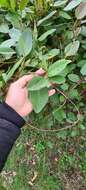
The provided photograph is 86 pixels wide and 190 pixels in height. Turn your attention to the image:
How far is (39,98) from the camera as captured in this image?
108 cm

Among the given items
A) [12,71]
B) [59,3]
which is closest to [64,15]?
[59,3]

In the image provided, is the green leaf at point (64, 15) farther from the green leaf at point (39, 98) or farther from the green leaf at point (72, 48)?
the green leaf at point (39, 98)

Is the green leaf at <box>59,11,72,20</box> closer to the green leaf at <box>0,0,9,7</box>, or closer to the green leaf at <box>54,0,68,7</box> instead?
the green leaf at <box>54,0,68,7</box>

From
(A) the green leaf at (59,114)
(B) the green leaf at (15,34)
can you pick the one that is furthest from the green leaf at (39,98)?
(A) the green leaf at (59,114)

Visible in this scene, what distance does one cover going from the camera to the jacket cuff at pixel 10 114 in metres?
1.21

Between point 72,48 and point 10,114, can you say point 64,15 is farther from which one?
point 10,114

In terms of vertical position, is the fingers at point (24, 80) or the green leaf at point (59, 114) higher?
the fingers at point (24, 80)

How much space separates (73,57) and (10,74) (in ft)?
0.80

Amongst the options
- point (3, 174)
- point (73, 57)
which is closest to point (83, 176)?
point (3, 174)

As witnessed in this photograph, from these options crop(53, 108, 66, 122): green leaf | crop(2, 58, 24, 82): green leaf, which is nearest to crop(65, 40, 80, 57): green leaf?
crop(2, 58, 24, 82): green leaf

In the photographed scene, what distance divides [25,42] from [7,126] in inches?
10.6

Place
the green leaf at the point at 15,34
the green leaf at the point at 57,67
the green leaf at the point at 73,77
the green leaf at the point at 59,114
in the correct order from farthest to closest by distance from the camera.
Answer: the green leaf at the point at 59,114, the green leaf at the point at 73,77, the green leaf at the point at 15,34, the green leaf at the point at 57,67

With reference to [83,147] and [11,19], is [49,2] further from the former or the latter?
[83,147]

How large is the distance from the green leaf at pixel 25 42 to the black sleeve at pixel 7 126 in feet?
0.64
